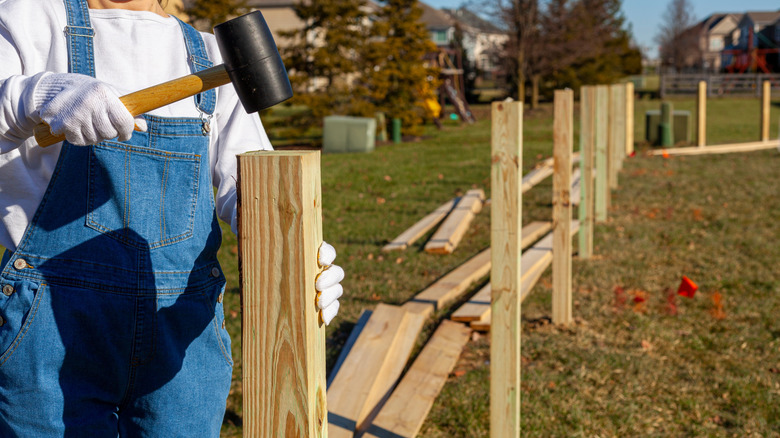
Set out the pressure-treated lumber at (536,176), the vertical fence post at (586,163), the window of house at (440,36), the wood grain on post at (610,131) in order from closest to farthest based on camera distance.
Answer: the vertical fence post at (586,163)
the wood grain on post at (610,131)
the pressure-treated lumber at (536,176)
the window of house at (440,36)

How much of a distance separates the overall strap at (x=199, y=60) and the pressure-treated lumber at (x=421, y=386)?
218cm

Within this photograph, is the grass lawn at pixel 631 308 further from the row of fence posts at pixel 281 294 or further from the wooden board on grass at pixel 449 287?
the row of fence posts at pixel 281 294

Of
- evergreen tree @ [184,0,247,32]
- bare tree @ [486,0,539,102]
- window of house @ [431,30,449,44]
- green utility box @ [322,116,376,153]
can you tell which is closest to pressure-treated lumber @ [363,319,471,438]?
green utility box @ [322,116,376,153]

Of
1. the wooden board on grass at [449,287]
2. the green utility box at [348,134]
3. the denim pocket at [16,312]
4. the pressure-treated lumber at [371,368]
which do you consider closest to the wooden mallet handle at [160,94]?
the denim pocket at [16,312]

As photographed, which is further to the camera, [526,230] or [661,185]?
[661,185]

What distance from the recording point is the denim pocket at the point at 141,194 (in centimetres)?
179

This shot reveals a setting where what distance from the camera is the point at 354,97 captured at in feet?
63.4

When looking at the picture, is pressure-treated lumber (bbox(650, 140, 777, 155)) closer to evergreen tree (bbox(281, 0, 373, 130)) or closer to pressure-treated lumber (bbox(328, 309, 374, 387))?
evergreen tree (bbox(281, 0, 373, 130))

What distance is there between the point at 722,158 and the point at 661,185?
4034 mm

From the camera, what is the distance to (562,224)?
17.2 ft

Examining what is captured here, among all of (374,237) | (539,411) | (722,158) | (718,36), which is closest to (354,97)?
(722,158)

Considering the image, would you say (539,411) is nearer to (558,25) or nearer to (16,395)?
(16,395)

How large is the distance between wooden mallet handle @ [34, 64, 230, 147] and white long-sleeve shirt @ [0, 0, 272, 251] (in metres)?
0.04

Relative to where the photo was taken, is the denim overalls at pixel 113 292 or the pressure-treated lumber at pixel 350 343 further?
the pressure-treated lumber at pixel 350 343
